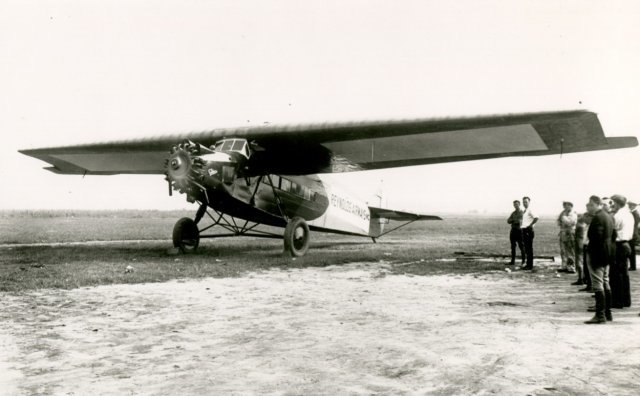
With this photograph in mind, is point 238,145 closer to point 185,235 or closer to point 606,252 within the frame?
point 185,235

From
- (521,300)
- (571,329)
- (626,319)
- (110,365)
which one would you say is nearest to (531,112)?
(521,300)

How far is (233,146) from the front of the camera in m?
12.7

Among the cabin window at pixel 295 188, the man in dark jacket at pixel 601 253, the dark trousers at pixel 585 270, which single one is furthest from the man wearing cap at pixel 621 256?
the cabin window at pixel 295 188

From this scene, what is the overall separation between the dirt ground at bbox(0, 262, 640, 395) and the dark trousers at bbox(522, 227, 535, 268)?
3.30m

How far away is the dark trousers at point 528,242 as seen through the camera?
11.5 m

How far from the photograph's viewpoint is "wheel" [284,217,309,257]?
524 inches

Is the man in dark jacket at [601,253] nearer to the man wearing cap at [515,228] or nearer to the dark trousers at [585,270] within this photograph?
the dark trousers at [585,270]

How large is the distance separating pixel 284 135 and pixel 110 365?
9.17 m

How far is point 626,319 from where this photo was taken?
20.4 feet

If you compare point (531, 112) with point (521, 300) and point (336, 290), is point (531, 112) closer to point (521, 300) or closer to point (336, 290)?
point (521, 300)

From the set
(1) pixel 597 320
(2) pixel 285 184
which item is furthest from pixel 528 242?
(2) pixel 285 184

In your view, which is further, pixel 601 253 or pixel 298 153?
pixel 298 153

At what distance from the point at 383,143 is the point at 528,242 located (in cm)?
415

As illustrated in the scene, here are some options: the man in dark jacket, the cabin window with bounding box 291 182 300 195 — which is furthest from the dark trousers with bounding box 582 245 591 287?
the cabin window with bounding box 291 182 300 195
